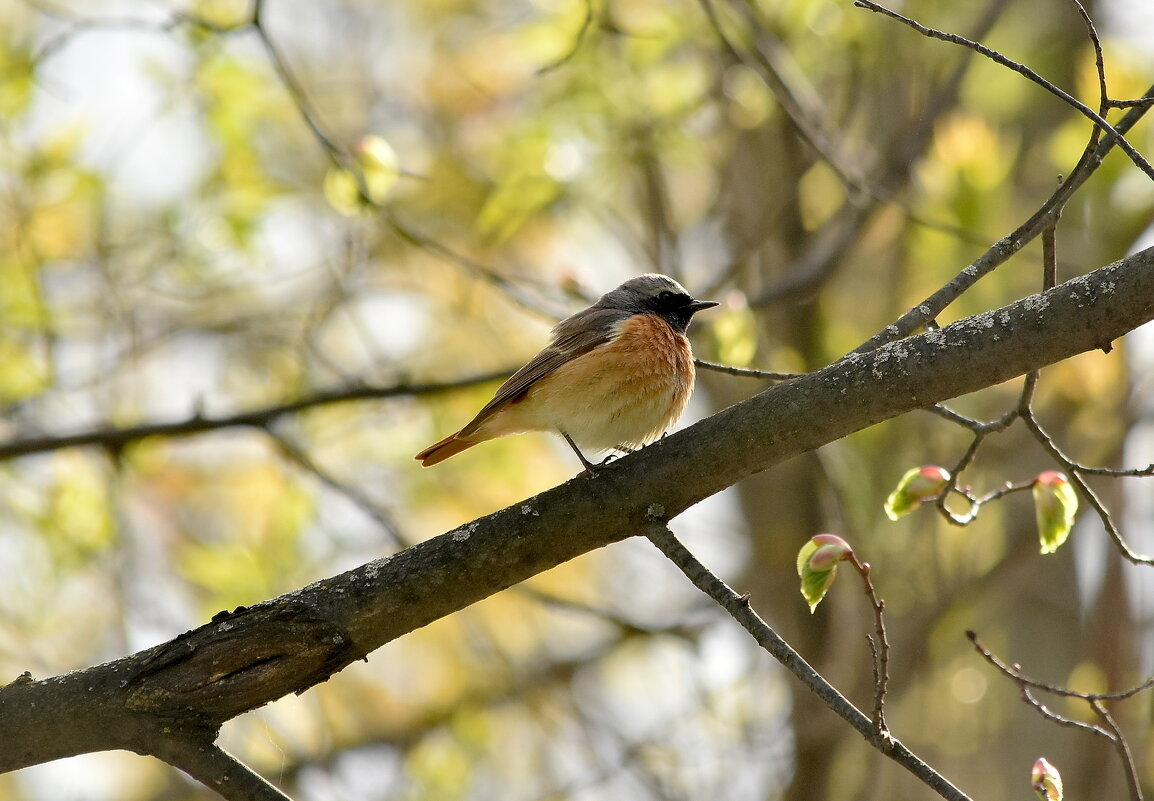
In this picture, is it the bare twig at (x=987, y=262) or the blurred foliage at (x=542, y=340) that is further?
the blurred foliage at (x=542, y=340)

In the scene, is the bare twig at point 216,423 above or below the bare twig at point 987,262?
above

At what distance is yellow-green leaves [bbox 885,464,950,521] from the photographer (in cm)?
341

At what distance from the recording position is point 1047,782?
298 cm

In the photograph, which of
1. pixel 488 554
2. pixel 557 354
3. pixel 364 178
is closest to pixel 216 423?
pixel 364 178

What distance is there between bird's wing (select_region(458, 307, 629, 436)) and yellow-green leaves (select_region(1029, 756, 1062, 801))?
2.74 m

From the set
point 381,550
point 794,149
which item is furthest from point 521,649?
point 794,149

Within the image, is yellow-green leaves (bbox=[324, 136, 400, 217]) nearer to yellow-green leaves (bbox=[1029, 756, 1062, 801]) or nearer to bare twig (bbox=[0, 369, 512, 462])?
bare twig (bbox=[0, 369, 512, 462])

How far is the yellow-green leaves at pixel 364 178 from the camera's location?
17.1 ft

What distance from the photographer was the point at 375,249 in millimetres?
8938

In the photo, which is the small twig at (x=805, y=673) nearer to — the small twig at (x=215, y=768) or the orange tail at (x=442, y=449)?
the small twig at (x=215, y=768)

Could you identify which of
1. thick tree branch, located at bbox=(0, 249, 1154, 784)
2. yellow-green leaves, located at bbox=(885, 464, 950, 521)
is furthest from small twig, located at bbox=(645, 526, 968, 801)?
yellow-green leaves, located at bbox=(885, 464, 950, 521)

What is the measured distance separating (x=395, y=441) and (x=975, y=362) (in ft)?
17.6

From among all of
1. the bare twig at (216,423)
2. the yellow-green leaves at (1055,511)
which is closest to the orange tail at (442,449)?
the bare twig at (216,423)

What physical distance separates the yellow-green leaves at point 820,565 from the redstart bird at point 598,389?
1760mm
